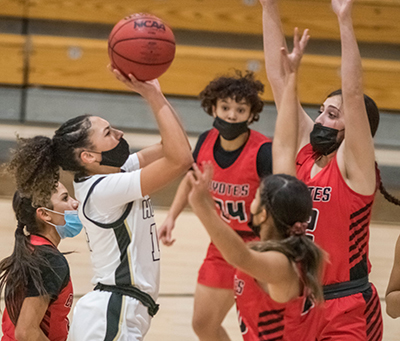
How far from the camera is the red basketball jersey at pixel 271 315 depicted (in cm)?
217

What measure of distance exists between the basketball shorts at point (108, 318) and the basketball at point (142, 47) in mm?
955

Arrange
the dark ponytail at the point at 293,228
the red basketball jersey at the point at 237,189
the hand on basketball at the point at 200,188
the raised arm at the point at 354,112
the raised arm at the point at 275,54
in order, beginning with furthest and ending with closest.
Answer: the red basketball jersey at the point at 237,189 → the raised arm at the point at 275,54 → the raised arm at the point at 354,112 → the dark ponytail at the point at 293,228 → the hand on basketball at the point at 200,188

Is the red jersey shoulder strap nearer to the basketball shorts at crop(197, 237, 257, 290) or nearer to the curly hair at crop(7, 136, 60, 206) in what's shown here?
the curly hair at crop(7, 136, 60, 206)

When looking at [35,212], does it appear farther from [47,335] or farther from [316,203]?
[316,203]

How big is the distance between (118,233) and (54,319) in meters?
0.53

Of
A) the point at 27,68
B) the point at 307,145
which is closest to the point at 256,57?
the point at 27,68

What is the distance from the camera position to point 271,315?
7.22ft

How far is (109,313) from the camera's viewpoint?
242 centimetres

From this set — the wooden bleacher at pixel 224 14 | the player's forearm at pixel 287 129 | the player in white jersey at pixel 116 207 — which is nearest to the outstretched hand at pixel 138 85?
the player in white jersey at pixel 116 207

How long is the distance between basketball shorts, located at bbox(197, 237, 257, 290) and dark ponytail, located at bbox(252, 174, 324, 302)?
1.22m

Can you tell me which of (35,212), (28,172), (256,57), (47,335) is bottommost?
(47,335)

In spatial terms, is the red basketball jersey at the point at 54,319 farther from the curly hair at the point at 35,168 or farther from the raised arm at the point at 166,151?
the raised arm at the point at 166,151

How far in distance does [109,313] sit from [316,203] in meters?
0.98

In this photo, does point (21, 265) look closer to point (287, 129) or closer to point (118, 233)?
point (118, 233)
